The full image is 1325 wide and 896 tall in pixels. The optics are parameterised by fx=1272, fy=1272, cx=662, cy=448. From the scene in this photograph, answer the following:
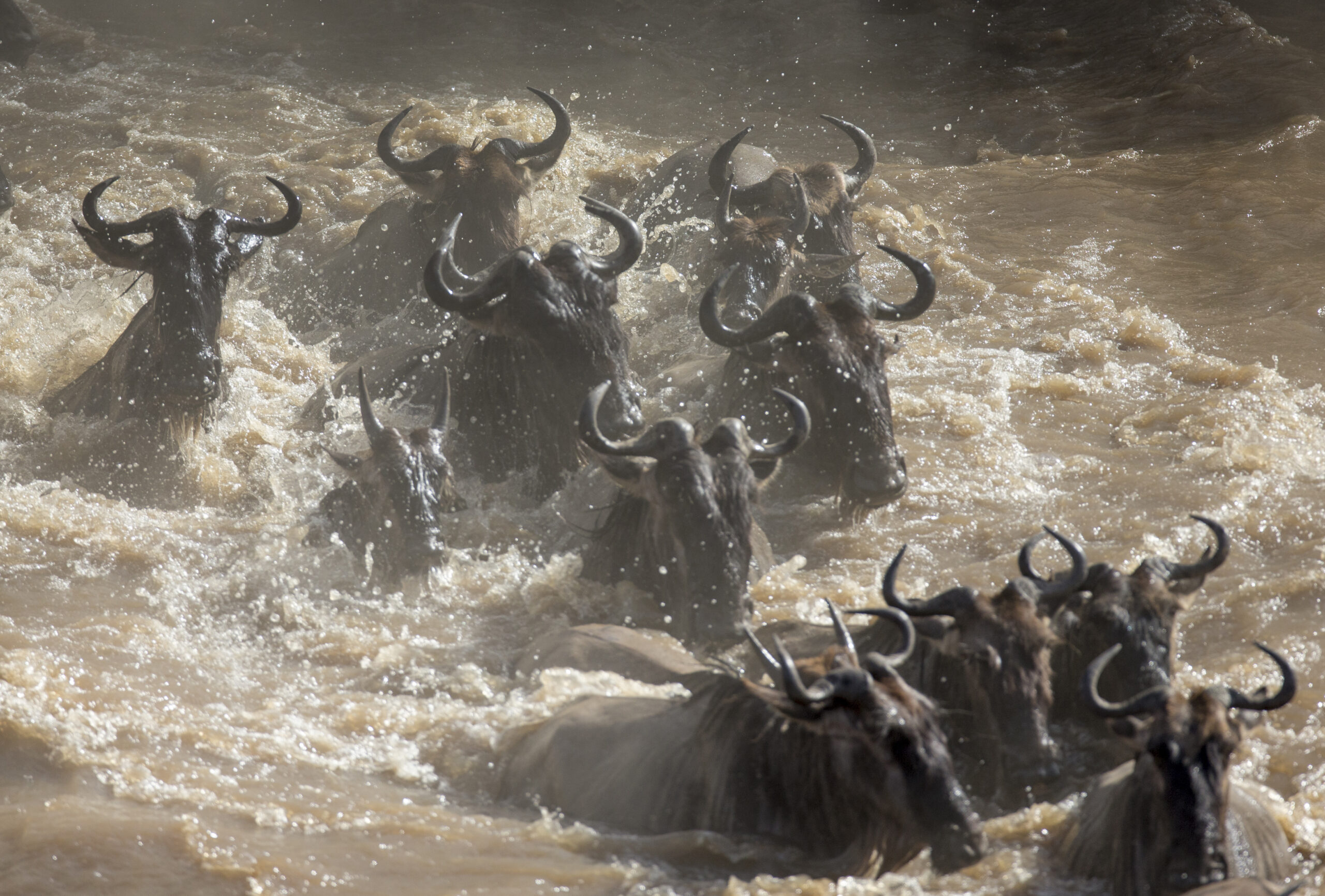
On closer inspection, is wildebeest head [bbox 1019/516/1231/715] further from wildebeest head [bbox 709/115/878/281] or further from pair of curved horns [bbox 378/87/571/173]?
pair of curved horns [bbox 378/87/571/173]

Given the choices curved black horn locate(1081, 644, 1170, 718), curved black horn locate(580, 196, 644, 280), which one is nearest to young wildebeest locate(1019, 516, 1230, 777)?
curved black horn locate(1081, 644, 1170, 718)

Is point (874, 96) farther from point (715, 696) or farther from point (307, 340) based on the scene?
point (715, 696)

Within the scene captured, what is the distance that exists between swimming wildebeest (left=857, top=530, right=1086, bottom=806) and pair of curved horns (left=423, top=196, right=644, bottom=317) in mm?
3323

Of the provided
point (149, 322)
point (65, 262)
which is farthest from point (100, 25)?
point (149, 322)

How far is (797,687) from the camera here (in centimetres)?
390

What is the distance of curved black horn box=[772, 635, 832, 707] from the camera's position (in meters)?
3.91

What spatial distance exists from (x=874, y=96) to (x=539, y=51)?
5.62m

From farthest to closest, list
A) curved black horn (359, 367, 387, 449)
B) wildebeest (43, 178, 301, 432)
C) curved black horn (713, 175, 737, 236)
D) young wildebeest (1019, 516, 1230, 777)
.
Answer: curved black horn (713, 175, 737, 236) < wildebeest (43, 178, 301, 432) < curved black horn (359, 367, 387, 449) < young wildebeest (1019, 516, 1230, 777)

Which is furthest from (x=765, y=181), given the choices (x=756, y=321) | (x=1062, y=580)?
(x=1062, y=580)

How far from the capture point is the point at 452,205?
32.8 ft

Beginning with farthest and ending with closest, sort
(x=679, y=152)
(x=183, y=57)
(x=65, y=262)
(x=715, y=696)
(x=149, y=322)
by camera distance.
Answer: (x=183, y=57)
(x=679, y=152)
(x=65, y=262)
(x=149, y=322)
(x=715, y=696)

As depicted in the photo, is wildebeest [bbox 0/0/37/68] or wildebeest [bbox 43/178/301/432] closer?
wildebeest [bbox 43/178/301/432]

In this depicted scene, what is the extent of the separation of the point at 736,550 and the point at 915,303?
289 centimetres

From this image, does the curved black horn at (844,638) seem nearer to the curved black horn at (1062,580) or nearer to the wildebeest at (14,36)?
the curved black horn at (1062,580)
